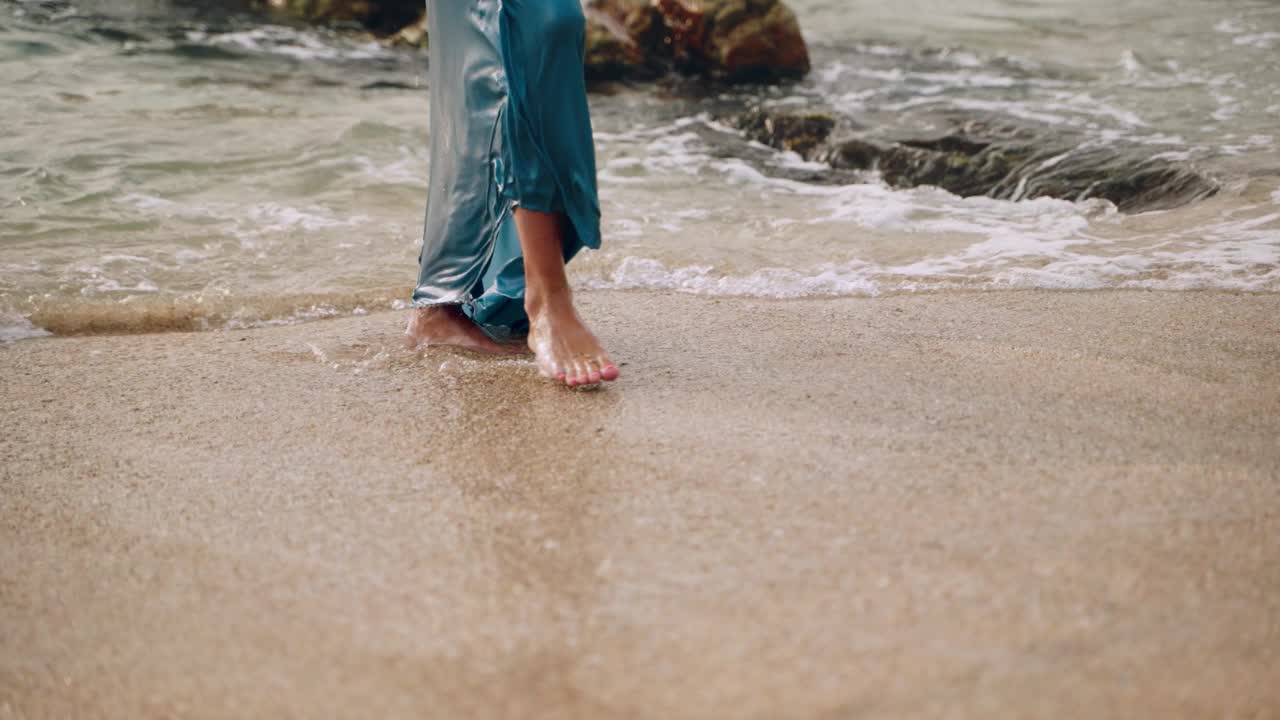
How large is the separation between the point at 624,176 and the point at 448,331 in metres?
2.59

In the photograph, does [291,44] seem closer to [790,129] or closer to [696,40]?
[696,40]

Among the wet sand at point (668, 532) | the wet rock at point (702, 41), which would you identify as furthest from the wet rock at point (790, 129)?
the wet sand at point (668, 532)

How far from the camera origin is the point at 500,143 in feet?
7.86

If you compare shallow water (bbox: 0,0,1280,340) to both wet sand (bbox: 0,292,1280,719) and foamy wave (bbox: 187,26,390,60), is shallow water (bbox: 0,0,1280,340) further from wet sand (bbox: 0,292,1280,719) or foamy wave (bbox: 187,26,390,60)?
wet sand (bbox: 0,292,1280,719)

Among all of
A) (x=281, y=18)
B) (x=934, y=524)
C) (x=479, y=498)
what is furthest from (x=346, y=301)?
(x=281, y=18)

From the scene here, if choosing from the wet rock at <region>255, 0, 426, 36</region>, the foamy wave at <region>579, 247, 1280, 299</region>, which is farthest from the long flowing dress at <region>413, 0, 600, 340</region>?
the wet rock at <region>255, 0, 426, 36</region>

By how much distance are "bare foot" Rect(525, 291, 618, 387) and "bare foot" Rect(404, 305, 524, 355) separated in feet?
0.72

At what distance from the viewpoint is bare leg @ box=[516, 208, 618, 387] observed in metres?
2.39

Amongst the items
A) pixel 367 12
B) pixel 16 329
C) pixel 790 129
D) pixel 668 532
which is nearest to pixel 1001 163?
pixel 790 129

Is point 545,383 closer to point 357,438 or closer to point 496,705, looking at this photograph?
point 357,438

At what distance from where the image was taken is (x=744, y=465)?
1.88m

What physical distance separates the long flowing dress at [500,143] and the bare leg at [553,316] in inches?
2.1

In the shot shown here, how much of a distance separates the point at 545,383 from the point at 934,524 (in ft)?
3.54

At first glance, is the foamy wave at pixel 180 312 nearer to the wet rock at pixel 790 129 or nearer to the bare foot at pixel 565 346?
the bare foot at pixel 565 346
